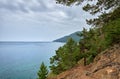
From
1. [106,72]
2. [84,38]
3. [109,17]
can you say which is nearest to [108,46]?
[109,17]

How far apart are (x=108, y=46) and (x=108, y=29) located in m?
1.84

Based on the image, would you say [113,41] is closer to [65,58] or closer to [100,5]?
[100,5]

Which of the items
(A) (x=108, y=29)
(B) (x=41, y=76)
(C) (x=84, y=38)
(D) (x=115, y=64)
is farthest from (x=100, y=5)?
(B) (x=41, y=76)

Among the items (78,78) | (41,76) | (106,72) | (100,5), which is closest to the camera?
(106,72)

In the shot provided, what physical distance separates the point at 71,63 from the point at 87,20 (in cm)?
1510

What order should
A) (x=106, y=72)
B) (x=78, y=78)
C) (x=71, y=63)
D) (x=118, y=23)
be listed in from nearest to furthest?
(x=106, y=72), (x=78, y=78), (x=118, y=23), (x=71, y=63)

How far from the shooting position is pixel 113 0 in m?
17.8

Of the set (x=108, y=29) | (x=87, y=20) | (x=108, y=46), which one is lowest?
(x=108, y=46)

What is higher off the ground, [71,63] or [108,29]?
[108,29]

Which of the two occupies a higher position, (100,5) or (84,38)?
(100,5)

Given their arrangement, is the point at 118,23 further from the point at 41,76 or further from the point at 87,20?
the point at 41,76

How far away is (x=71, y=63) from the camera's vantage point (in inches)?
1313

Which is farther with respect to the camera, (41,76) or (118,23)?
(41,76)

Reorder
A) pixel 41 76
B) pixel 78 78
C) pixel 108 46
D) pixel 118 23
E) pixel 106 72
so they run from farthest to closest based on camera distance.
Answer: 1. pixel 41 76
2. pixel 108 46
3. pixel 118 23
4. pixel 78 78
5. pixel 106 72
